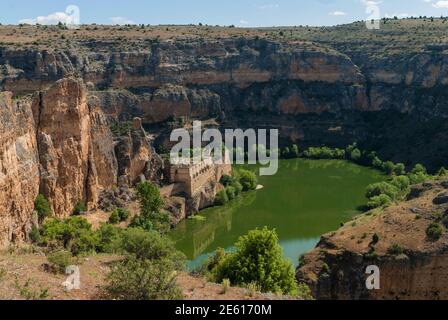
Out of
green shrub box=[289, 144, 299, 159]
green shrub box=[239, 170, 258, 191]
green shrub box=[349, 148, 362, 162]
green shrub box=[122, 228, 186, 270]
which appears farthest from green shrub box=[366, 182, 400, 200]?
green shrub box=[122, 228, 186, 270]

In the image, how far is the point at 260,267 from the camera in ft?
77.3

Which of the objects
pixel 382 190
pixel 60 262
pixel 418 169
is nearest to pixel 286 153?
pixel 418 169

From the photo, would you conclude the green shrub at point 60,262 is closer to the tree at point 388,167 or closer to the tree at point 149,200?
the tree at point 149,200

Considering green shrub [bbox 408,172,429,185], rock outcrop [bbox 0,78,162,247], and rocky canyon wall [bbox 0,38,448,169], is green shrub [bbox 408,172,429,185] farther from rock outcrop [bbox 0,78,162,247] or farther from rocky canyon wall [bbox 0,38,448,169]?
rock outcrop [bbox 0,78,162,247]

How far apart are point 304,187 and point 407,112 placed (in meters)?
28.7

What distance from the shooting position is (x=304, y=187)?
62.1 meters

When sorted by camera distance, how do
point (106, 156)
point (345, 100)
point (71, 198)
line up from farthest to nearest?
point (345, 100), point (106, 156), point (71, 198)

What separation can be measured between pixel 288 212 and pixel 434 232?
2207 centimetres

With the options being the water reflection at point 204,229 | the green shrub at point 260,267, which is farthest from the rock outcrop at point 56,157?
the green shrub at point 260,267

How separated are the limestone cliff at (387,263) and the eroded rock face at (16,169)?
16372 millimetres

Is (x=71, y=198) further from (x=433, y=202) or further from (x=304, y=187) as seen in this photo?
(x=304, y=187)

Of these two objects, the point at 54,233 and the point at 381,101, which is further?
the point at 381,101
